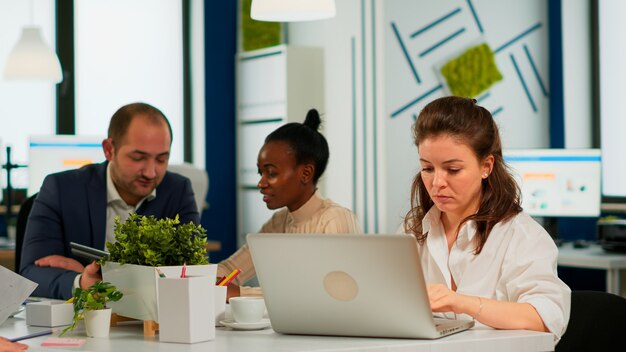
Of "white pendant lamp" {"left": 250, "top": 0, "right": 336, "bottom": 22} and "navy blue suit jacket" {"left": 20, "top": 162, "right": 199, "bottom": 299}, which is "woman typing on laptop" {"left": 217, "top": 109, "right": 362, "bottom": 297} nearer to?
"navy blue suit jacket" {"left": 20, "top": 162, "right": 199, "bottom": 299}

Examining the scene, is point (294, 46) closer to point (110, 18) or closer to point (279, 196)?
point (110, 18)

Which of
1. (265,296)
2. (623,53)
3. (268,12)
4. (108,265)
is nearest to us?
(265,296)

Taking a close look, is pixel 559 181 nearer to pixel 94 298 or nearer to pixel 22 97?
pixel 22 97

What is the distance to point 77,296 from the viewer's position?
205cm

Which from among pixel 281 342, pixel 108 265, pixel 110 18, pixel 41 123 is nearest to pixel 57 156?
pixel 41 123

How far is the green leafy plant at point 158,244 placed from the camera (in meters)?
2.02

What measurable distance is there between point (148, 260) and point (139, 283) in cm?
6

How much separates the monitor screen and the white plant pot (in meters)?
3.74

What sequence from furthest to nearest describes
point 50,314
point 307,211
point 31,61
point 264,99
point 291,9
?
1. point 264,99
2. point 31,61
3. point 291,9
4. point 307,211
5. point 50,314

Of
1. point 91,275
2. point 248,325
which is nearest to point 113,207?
point 91,275

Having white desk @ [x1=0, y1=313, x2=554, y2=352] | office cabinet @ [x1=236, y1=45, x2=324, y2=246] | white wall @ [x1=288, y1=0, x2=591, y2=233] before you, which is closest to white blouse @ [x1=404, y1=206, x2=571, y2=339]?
white desk @ [x1=0, y1=313, x2=554, y2=352]

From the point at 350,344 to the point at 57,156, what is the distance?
3681 millimetres

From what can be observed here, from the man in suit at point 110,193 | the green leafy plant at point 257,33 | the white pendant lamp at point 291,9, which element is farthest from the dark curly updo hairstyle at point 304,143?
the green leafy plant at point 257,33

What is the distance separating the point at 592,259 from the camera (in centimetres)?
461
